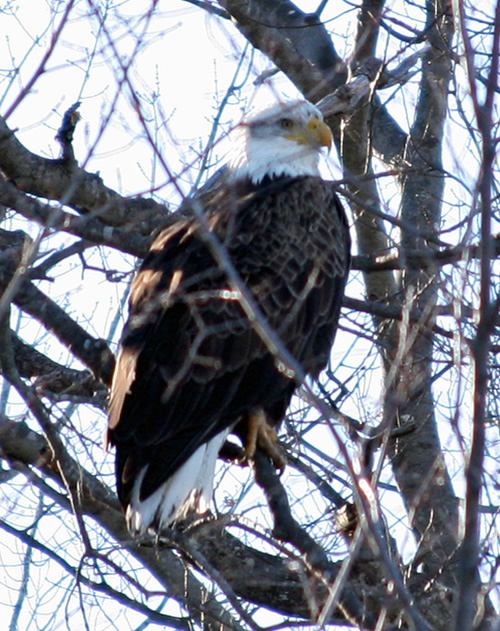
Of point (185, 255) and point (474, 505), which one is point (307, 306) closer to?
point (185, 255)

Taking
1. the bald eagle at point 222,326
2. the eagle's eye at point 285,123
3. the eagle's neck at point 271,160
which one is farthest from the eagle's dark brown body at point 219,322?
the eagle's eye at point 285,123

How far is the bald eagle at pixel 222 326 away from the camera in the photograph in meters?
4.55

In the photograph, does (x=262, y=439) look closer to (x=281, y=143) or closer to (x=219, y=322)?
(x=219, y=322)

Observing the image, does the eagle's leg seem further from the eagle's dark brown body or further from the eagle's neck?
the eagle's neck

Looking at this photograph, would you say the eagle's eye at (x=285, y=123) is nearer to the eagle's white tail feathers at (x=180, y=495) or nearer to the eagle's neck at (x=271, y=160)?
the eagle's neck at (x=271, y=160)

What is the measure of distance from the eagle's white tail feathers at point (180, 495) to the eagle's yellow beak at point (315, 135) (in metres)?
1.45

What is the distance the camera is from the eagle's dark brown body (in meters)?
4.57

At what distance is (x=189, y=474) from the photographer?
15.2ft

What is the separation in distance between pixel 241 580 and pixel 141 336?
1.04 m

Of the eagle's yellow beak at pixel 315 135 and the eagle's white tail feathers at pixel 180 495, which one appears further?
the eagle's yellow beak at pixel 315 135

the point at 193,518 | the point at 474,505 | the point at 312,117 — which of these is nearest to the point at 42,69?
the point at 474,505

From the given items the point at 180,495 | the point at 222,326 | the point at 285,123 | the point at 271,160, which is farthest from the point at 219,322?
the point at 285,123

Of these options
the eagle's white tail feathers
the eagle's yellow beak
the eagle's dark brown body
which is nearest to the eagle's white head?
the eagle's yellow beak

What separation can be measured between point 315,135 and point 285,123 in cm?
19
